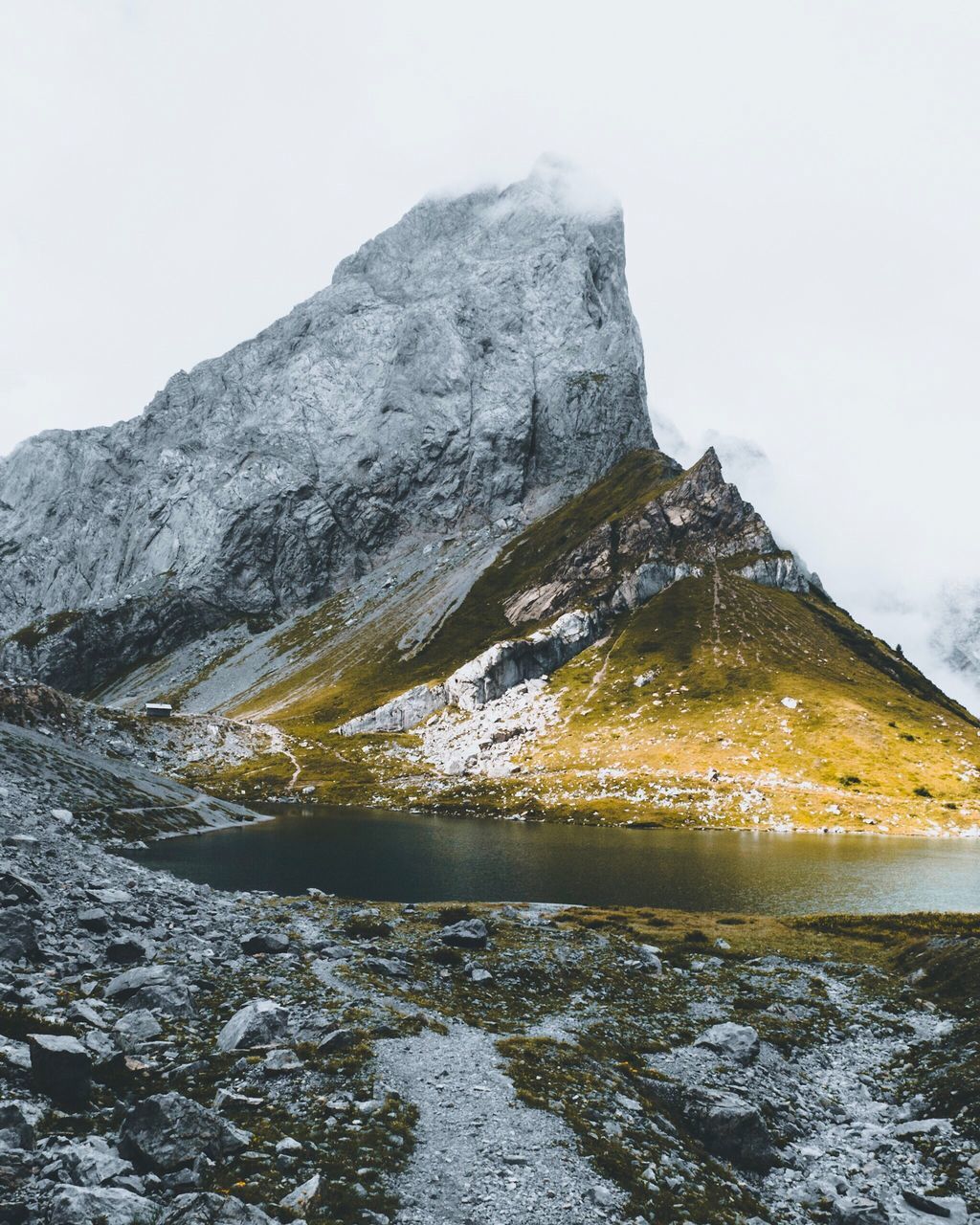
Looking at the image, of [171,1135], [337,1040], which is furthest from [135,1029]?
[171,1135]

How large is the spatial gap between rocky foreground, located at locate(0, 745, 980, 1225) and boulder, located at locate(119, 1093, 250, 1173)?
4 centimetres

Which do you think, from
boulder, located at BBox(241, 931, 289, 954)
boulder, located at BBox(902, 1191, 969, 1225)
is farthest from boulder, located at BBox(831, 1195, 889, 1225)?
boulder, located at BBox(241, 931, 289, 954)

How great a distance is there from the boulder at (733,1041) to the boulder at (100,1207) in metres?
22.6

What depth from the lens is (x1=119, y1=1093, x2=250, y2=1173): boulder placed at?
42.4 ft

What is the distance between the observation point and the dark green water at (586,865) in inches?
2751

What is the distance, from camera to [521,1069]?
2184cm

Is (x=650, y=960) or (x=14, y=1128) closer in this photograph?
(x=14, y=1128)

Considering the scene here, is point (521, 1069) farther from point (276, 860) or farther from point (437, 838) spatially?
point (437, 838)

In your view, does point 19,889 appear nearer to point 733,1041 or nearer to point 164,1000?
point 164,1000

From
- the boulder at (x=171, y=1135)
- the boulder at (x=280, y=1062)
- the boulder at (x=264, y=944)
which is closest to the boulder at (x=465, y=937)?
the boulder at (x=264, y=944)

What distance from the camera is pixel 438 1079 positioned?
20.5 metres

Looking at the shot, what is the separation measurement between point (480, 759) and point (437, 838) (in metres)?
71.7

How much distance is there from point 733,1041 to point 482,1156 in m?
15.5

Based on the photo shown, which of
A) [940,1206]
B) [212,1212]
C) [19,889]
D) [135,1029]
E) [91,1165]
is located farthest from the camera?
[19,889]
